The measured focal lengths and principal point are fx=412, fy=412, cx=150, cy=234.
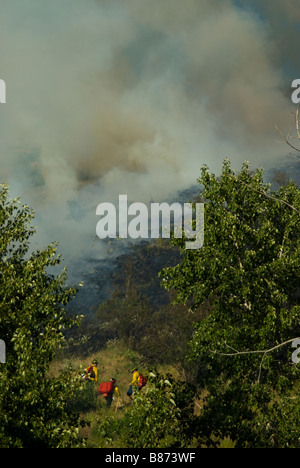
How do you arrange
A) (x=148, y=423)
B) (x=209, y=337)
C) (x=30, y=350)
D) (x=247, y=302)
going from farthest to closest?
1. (x=247, y=302)
2. (x=209, y=337)
3. (x=30, y=350)
4. (x=148, y=423)

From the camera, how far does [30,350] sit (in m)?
11.3

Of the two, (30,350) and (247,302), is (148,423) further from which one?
(247,302)

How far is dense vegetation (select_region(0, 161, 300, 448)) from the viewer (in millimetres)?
10945

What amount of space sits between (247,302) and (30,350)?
9490mm

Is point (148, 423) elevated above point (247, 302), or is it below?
below

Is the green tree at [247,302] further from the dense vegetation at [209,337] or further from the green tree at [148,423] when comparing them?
A: the green tree at [148,423]

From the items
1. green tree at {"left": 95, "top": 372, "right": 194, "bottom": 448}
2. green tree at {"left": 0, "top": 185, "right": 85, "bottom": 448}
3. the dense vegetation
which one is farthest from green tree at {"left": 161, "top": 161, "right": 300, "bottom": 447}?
green tree at {"left": 0, "top": 185, "right": 85, "bottom": 448}

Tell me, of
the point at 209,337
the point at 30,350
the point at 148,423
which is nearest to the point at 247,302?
the point at 209,337

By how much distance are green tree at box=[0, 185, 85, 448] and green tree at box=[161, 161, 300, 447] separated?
218 inches

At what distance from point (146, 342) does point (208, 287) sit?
28857 mm

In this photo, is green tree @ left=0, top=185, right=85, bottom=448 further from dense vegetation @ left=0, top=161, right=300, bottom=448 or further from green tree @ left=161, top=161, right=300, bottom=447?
green tree @ left=161, top=161, right=300, bottom=447
